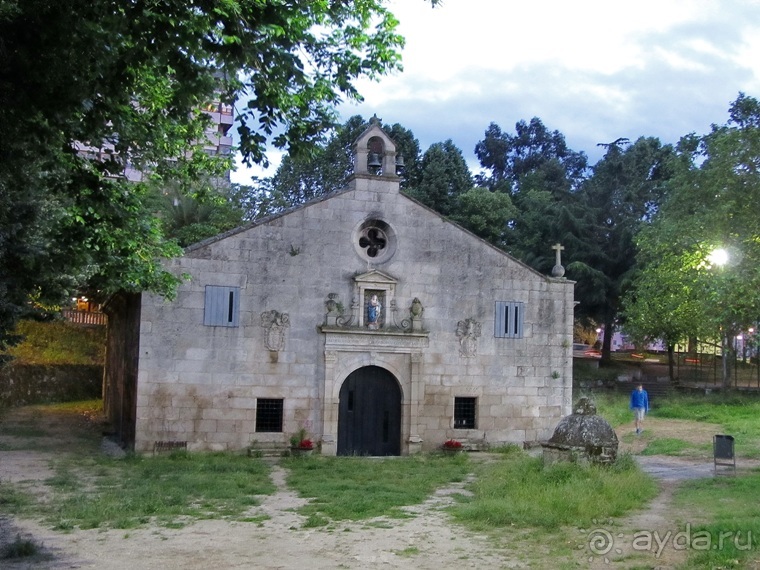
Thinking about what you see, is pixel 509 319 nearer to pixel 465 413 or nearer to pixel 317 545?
pixel 465 413

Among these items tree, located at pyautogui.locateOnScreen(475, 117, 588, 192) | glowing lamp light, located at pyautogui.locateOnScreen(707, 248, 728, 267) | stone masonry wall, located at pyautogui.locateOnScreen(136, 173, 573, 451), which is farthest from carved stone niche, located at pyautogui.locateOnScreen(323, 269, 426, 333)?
tree, located at pyautogui.locateOnScreen(475, 117, 588, 192)

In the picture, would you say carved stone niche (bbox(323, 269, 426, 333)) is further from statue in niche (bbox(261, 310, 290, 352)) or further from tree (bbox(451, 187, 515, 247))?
tree (bbox(451, 187, 515, 247))

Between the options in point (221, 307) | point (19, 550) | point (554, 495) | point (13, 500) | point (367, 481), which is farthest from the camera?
point (221, 307)

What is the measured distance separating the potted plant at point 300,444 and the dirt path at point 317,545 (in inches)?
262

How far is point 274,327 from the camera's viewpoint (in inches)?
801

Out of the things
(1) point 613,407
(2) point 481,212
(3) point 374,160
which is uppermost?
(2) point 481,212

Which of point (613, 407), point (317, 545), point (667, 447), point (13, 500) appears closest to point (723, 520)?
point (317, 545)

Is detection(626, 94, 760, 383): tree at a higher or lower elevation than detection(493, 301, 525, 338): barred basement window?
higher

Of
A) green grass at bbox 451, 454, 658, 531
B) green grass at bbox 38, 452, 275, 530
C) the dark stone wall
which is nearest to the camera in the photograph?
green grass at bbox 451, 454, 658, 531

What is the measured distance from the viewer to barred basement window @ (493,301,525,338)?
22.1 meters

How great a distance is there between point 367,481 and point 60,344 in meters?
23.9

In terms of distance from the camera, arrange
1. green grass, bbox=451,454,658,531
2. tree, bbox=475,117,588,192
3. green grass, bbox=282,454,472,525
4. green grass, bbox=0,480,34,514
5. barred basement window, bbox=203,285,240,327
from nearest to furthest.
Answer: green grass, bbox=451,454,658,531, green grass, bbox=0,480,34,514, green grass, bbox=282,454,472,525, barred basement window, bbox=203,285,240,327, tree, bbox=475,117,588,192

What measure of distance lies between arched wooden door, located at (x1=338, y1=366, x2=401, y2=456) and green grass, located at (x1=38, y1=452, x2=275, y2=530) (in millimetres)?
2882

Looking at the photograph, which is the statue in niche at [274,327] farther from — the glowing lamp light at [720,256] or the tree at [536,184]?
the tree at [536,184]
